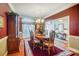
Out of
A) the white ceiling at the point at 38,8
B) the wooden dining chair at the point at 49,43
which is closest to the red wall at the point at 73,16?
the white ceiling at the point at 38,8

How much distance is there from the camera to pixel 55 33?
313cm

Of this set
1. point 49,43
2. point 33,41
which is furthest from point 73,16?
point 33,41

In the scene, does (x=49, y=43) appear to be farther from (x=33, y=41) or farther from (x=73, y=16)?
(x=73, y=16)

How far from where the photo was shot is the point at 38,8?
118 inches

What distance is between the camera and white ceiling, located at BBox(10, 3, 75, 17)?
298 cm

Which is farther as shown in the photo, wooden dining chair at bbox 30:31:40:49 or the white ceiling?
wooden dining chair at bbox 30:31:40:49

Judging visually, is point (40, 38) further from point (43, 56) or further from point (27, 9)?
point (27, 9)

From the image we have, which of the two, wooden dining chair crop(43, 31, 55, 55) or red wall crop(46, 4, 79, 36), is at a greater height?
red wall crop(46, 4, 79, 36)

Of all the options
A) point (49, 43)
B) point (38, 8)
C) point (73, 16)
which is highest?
point (38, 8)

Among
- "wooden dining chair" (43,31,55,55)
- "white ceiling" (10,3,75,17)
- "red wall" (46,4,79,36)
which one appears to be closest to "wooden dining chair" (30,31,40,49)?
"wooden dining chair" (43,31,55,55)

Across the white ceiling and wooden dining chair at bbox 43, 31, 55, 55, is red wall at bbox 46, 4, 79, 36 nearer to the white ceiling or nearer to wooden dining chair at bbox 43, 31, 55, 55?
the white ceiling

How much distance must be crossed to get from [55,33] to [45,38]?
0.32 meters

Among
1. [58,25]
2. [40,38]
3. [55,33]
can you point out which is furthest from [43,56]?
[58,25]

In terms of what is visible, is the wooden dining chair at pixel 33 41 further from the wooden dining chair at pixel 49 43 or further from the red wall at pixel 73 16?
the red wall at pixel 73 16
